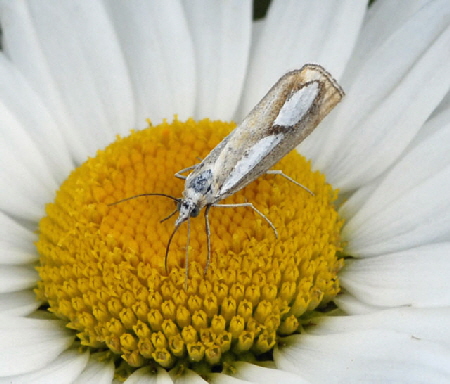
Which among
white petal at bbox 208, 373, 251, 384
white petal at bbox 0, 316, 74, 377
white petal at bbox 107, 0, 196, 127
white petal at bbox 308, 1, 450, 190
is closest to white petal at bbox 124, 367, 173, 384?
white petal at bbox 208, 373, 251, 384

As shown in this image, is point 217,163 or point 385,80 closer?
point 217,163

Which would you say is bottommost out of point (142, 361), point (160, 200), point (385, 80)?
point (142, 361)

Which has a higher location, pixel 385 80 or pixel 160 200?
pixel 385 80

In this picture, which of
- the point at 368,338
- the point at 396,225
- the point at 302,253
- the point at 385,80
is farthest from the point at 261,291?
the point at 385,80

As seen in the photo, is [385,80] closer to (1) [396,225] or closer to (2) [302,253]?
(1) [396,225]

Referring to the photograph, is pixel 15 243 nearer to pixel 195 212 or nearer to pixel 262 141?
pixel 195 212

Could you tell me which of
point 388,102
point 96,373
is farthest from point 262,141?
point 96,373

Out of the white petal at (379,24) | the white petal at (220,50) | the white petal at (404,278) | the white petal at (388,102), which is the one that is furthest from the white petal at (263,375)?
the white petal at (379,24)
